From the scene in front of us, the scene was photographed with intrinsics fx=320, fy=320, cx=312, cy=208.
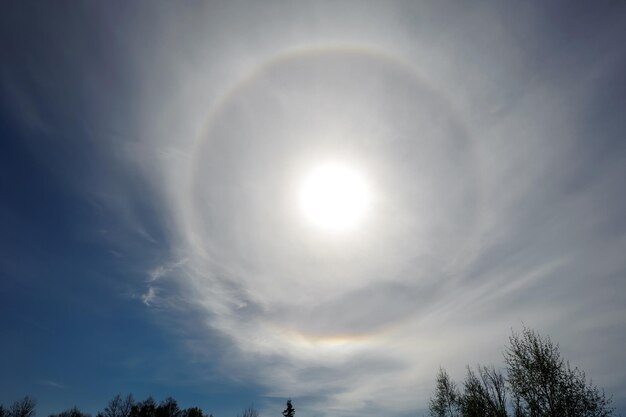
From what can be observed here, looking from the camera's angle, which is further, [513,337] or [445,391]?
[445,391]

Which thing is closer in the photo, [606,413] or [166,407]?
[606,413]

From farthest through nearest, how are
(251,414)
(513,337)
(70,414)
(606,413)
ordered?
(70,414) → (251,414) → (513,337) → (606,413)

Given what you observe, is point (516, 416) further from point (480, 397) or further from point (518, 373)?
point (480, 397)

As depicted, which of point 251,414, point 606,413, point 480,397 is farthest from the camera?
point 251,414

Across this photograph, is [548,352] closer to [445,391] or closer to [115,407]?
[445,391]

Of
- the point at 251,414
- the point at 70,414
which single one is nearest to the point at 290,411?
the point at 251,414

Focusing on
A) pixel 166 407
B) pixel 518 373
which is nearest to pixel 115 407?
pixel 166 407

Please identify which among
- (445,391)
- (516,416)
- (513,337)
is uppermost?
(513,337)

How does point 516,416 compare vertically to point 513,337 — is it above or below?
below

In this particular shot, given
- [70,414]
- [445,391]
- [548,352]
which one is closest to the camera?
[548,352]
